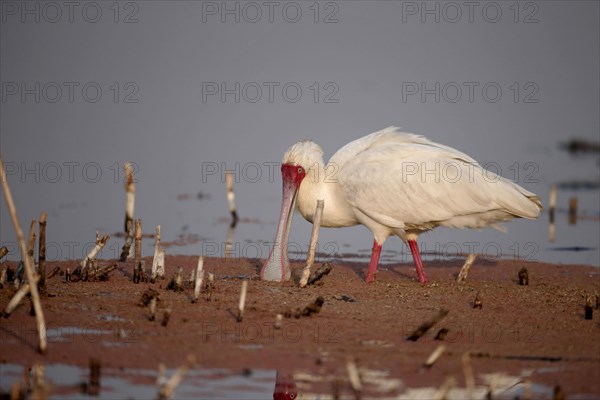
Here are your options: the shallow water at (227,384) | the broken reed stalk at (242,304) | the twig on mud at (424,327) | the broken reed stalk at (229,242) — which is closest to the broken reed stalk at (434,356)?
the shallow water at (227,384)

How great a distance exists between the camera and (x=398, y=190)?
13703 millimetres

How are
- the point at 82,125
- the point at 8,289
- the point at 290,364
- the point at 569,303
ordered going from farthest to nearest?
the point at 82,125 → the point at 569,303 → the point at 8,289 → the point at 290,364

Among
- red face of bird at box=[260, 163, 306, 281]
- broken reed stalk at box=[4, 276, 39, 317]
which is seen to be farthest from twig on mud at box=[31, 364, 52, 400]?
red face of bird at box=[260, 163, 306, 281]

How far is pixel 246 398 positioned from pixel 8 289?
439 centimetres

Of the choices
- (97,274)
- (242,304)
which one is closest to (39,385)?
(242,304)

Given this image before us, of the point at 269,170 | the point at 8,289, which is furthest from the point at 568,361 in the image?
the point at 269,170

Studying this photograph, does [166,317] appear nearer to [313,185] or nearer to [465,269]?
[313,185]

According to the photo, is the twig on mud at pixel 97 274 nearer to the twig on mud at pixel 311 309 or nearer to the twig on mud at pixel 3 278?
the twig on mud at pixel 3 278

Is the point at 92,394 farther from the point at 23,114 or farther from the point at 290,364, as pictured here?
the point at 23,114

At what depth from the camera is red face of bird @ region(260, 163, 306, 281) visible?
1332 cm

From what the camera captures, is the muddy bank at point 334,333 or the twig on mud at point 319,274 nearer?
the muddy bank at point 334,333

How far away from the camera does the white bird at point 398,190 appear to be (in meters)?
13.6

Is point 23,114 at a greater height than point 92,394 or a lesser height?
greater

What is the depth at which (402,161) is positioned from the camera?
1380cm
